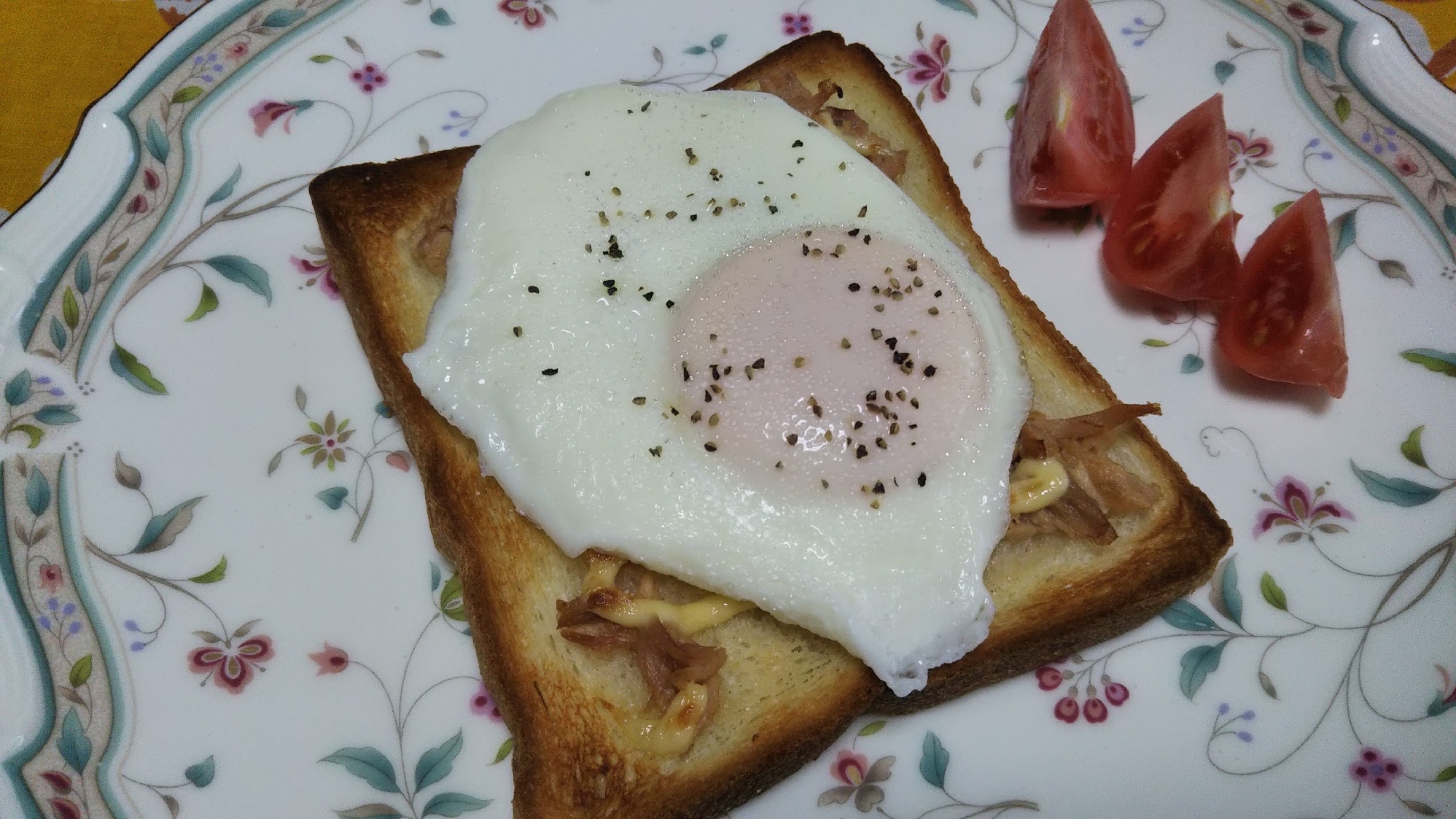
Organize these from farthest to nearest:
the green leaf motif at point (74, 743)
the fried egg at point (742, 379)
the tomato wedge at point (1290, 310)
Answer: the tomato wedge at point (1290, 310) → the green leaf motif at point (74, 743) → the fried egg at point (742, 379)

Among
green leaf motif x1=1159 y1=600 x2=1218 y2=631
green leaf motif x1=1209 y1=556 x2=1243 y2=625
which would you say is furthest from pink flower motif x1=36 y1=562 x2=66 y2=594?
green leaf motif x1=1209 y1=556 x2=1243 y2=625

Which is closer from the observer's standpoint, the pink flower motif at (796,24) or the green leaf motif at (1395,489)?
the green leaf motif at (1395,489)

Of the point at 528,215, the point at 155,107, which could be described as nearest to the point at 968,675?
the point at 528,215

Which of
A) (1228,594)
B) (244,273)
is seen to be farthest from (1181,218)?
(244,273)

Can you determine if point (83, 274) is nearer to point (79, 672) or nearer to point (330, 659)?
point (79, 672)

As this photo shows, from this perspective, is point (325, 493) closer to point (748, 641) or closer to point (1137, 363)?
point (748, 641)

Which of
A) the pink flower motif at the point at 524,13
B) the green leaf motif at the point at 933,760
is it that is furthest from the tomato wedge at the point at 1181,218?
the pink flower motif at the point at 524,13

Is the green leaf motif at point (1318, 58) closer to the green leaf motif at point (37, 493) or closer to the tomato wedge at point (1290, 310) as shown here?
the tomato wedge at point (1290, 310)

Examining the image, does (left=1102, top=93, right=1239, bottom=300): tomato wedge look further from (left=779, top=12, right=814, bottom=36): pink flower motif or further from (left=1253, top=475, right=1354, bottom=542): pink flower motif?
(left=779, top=12, right=814, bottom=36): pink flower motif
